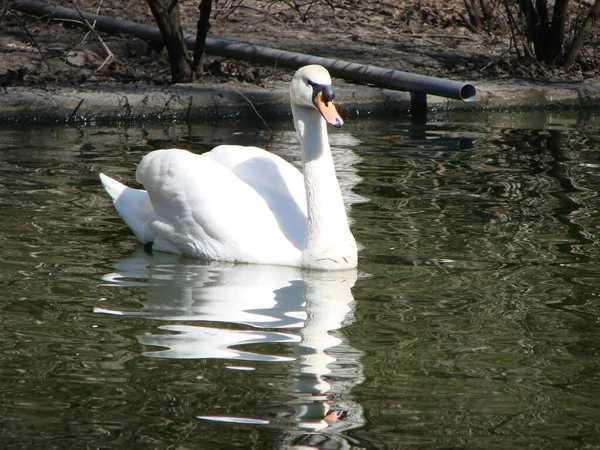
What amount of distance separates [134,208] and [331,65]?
18.2ft

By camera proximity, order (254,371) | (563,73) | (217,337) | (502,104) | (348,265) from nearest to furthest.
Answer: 1. (254,371)
2. (217,337)
3. (348,265)
4. (502,104)
5. (563,73)

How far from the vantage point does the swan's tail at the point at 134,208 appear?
254 inches

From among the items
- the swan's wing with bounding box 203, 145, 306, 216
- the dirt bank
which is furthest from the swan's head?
the dirt bank

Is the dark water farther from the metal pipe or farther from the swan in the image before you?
the metal pipe

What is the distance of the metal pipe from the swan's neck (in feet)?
17.9

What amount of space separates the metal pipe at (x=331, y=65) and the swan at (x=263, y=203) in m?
5.16

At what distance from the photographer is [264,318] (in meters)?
4.91

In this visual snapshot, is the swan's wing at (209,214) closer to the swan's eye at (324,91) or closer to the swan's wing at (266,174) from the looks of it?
the swan's wing at (266,174)

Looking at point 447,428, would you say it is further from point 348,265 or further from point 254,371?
point 348,265

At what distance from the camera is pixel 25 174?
7953 mm

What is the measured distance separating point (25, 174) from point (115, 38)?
557cm

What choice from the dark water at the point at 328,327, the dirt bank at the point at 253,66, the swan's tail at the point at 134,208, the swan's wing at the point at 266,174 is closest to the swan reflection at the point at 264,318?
the dark water at the point at 328,327

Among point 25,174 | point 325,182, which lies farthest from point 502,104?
point 325,182

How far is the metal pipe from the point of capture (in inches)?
443
